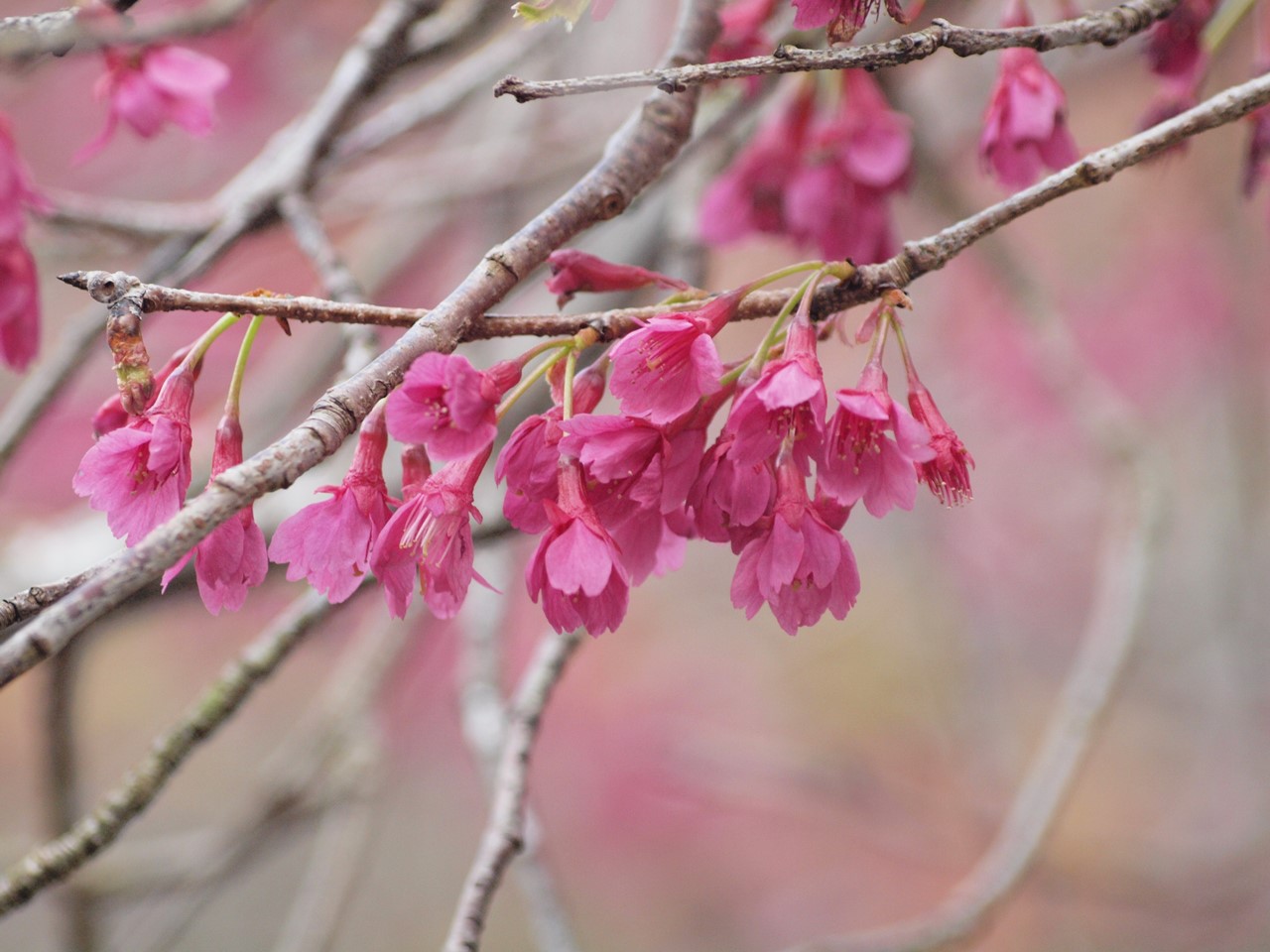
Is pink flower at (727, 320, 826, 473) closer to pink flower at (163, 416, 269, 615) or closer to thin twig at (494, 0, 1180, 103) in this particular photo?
thin twig at (494, 0, 1180, 103)

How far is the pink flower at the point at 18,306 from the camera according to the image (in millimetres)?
961

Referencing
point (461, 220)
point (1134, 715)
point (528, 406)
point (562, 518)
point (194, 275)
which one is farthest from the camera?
point (1134, 715)

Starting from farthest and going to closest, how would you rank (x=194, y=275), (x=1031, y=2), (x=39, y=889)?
(x=1031, y=2) < (x=194, y=275) < (x=39, y=889)

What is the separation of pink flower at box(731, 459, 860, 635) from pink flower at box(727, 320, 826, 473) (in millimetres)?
27

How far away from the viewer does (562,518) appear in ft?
2.07

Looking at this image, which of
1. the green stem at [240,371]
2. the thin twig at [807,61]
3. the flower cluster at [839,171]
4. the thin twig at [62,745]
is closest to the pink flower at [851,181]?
the flower cluster at [839,171]

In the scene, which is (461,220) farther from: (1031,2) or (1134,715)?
(1134,715)

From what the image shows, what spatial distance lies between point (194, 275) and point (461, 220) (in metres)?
1.70

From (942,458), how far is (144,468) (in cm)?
49

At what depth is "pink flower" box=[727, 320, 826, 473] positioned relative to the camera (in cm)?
60

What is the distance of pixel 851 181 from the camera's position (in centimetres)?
113

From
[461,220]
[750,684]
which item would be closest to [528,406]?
[461,220]

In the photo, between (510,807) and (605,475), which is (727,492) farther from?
(510,807)

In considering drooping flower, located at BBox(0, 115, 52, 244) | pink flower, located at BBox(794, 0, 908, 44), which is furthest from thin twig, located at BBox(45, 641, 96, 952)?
pink flower, located at BBox(794, 0, 908, 44)
